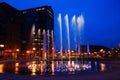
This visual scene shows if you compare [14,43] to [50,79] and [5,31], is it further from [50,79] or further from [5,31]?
[50,79]

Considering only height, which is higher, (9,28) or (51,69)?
(9,28)

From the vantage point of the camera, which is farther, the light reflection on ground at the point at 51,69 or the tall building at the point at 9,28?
the tall building at the point at 9,28

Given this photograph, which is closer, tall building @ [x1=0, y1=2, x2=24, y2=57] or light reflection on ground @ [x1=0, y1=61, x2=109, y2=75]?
light reflection on ground @ [x1=0, y1=61, x2=109, y2=75]

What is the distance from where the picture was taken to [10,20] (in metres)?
111

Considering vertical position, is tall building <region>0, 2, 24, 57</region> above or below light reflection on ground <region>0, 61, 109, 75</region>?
above

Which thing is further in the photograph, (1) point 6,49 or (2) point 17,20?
(2) point 17,20

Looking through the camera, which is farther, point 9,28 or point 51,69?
point 9,28

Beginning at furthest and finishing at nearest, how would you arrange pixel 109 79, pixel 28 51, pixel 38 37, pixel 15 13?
pixel 38 37, pixel 28 51, pixel 15 13, pixel 109 79

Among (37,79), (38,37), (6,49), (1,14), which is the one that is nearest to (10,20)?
(1,14)

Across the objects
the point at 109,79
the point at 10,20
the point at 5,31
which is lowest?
the point at 109,79

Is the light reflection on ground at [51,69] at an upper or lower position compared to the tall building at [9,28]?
lower

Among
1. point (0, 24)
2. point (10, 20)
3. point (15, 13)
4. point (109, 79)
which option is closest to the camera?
point (109, 79)

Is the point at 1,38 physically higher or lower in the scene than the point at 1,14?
lower

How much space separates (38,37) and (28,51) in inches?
1805
